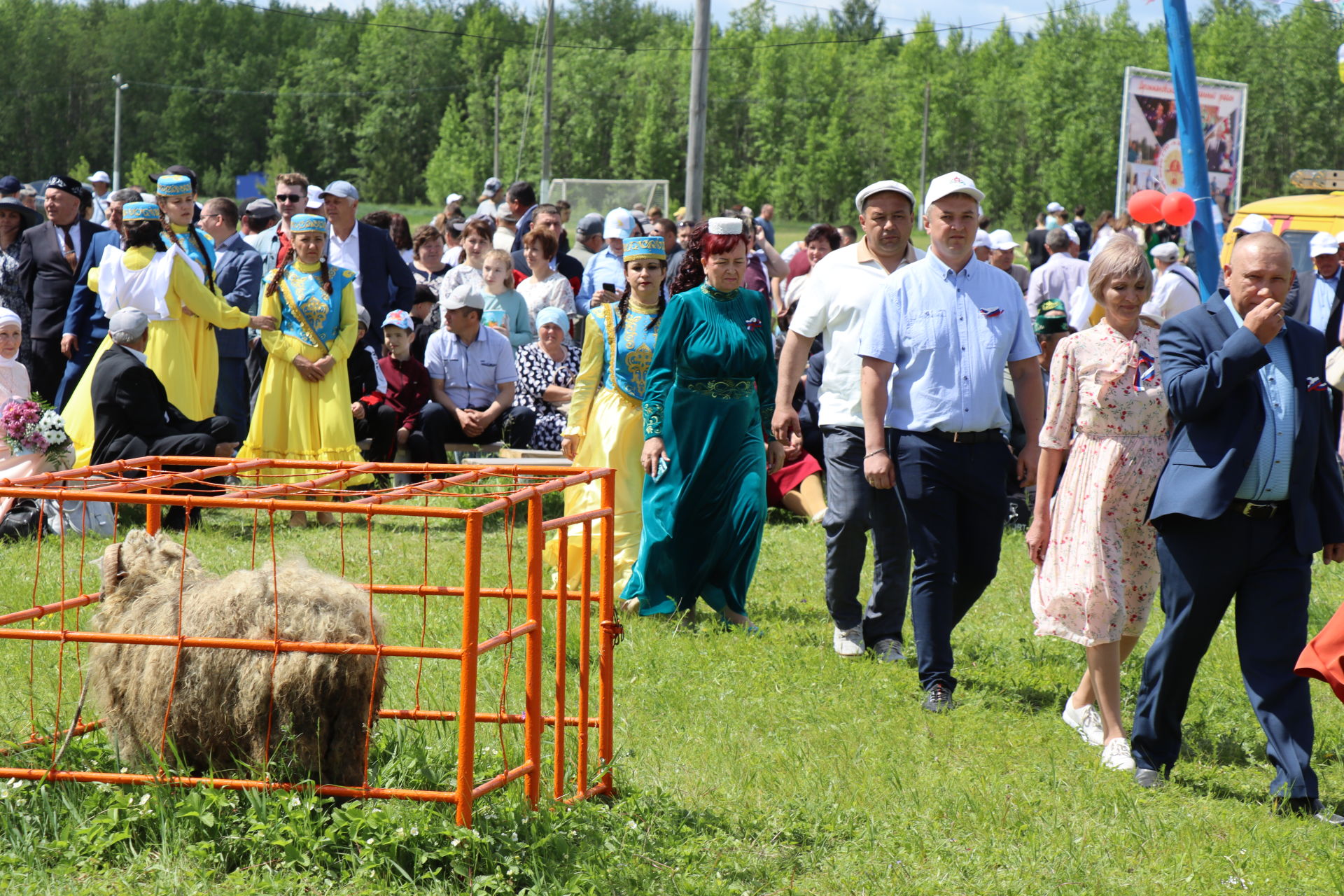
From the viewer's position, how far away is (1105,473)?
4848mm

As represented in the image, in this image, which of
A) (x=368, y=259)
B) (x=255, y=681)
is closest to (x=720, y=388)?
(x=255, y=681)

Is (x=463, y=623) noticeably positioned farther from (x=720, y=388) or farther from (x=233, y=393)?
(x=233, y=393)

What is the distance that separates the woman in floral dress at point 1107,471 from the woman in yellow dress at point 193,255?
6.16m

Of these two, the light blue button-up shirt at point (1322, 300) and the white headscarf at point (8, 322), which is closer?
the white headscarf at point (8, 322)

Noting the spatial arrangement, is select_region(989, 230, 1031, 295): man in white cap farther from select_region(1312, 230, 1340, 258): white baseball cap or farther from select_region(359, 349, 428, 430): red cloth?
select_region(359, 349, 428, 430): red cloth

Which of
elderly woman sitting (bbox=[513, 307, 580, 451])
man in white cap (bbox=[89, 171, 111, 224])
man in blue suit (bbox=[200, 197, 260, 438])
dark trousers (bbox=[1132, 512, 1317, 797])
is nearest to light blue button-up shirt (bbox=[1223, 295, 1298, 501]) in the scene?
dark trousers (bbox=[1132, 512, 1317, 797])

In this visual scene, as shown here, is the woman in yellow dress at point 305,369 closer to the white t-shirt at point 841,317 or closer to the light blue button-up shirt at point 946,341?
the white t-shirt at point 841,317

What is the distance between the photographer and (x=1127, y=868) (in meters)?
3.91

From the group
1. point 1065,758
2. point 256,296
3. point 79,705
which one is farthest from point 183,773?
point 256,296

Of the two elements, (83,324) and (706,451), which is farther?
(83,324)

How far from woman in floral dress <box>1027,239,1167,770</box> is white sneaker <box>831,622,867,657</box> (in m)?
1.40

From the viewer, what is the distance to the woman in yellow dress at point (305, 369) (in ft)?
29.4

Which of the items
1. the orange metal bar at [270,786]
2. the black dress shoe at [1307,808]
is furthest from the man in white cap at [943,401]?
the orange metal bar at [270,786]

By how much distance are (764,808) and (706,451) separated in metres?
2.65
